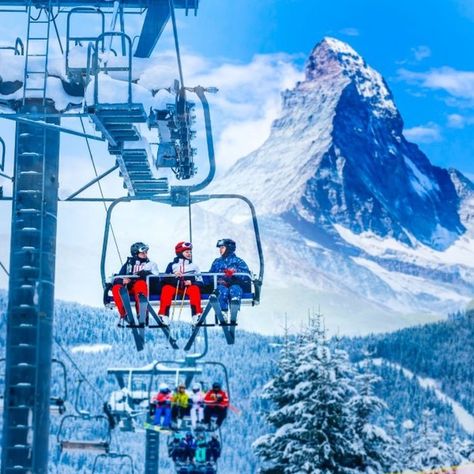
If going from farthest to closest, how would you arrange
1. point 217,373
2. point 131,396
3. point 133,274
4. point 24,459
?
point 217,373 → point 131,396 → point 133,274 → point 24,459

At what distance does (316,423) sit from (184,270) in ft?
71.6

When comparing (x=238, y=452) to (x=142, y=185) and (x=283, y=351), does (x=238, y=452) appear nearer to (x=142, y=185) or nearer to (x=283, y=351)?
(x=283, y=351)

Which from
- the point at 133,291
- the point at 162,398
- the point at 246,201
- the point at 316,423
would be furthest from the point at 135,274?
the point at 316,423

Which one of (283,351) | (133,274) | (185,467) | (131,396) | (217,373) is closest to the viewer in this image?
(133,274)

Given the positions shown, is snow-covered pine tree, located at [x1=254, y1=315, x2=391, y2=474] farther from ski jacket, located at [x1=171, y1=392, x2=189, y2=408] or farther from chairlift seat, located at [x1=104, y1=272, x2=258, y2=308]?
chairlift seat, located at [x1=104, y1=272, x2=258, y2=308]

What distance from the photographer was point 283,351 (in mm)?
36156

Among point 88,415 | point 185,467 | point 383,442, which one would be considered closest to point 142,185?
point 88,415

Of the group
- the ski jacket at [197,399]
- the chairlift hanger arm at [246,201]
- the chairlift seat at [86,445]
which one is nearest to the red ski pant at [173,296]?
the chairlift hanger arm at [246,201]

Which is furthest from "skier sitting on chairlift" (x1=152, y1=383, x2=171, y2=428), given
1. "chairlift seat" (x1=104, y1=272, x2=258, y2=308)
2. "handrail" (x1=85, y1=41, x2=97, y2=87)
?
"handrail" (x1=85, y1=41, x2=97, y2=87)

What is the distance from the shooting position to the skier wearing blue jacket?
35.2 ft

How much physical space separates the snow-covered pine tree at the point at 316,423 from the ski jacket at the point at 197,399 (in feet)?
33.7

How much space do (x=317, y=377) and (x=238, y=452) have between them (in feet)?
Answer: 460

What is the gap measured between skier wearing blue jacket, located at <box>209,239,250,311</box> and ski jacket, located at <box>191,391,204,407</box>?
10819 mm

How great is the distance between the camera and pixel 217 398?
21.5 metres
